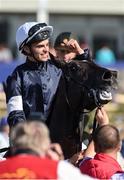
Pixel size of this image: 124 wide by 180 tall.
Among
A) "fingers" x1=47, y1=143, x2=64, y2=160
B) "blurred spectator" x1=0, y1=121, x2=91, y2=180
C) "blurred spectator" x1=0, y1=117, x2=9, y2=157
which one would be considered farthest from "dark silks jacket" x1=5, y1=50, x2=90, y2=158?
"blurred spectator" x1=0, y1=117, x2=9, y2=157

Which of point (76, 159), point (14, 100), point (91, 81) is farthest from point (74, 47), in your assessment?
point (76, 159)

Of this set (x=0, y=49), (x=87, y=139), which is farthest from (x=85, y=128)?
(x=0, y=49)

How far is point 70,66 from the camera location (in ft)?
24.0

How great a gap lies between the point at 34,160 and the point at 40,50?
208 cm

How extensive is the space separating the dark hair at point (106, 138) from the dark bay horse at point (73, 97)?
10.6 inches

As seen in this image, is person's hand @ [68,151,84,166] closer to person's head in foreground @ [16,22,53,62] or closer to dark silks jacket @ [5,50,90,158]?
dark silks jacket @ [5,50,90,158]

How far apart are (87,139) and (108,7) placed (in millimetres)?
22677

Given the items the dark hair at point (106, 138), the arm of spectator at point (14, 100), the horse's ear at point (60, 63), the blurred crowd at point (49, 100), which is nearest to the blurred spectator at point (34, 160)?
the blurred crowd at point (49, 100)

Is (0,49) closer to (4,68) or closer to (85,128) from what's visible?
(4,68)

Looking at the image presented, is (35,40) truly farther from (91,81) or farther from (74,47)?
(91,81)

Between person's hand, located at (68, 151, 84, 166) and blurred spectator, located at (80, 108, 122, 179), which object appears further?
person's hand, located at (68, 151, 84, 166)

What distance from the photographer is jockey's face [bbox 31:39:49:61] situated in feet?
23.9

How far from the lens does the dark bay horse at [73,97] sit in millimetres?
7066

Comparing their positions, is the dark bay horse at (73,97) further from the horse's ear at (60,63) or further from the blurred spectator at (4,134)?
the blurred spectator at (4,134)
